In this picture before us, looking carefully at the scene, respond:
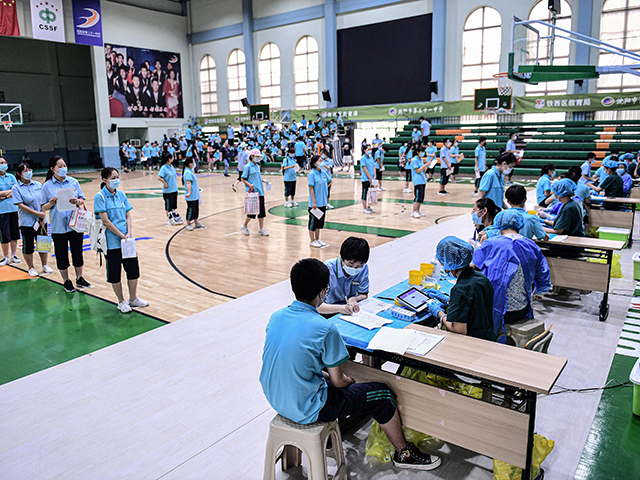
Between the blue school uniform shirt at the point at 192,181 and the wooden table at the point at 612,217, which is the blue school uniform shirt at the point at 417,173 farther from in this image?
the blue school uniform shirt at the point at 192,181

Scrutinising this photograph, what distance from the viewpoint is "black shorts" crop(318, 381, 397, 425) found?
2457 mm

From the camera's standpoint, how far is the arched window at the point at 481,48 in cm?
2217

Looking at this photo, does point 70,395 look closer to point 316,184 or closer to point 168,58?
point 316,184

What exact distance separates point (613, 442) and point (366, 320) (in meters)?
1.77

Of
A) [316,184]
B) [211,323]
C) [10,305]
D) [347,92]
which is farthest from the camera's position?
[347,92]

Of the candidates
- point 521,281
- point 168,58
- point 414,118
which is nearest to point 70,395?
point 521,281

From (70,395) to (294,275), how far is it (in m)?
2.41

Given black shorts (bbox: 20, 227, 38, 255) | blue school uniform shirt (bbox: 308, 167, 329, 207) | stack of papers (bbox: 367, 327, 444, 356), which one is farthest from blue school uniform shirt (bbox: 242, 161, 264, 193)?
stack of papers (bbox: 367, 327, 444, 356)

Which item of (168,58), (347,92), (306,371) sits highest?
(168,58)

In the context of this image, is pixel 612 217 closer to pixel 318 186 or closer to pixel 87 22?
pixel 318 186

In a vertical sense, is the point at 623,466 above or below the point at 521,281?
below

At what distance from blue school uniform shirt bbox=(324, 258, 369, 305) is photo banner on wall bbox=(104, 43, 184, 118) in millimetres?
29328

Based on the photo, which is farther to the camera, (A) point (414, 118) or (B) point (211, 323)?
(A) point (414, 118)

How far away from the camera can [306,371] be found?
7.69ft
